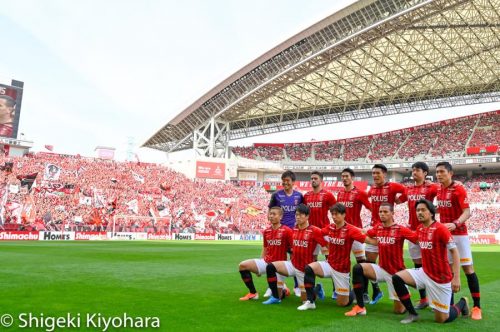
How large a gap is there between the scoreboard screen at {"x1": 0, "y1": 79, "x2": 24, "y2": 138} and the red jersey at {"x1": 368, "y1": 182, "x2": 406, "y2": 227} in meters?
46.5

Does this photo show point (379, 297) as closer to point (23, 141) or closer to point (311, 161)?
point (23, 141)

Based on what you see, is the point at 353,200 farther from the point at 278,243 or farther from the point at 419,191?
the point at 278,243

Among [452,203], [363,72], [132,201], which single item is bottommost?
[452,203]

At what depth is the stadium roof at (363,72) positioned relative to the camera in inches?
1465

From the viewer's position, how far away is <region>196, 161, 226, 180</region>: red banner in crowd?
55.8m

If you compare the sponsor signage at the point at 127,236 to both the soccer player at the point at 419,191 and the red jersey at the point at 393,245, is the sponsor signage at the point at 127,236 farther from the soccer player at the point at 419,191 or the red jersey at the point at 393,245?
the red jersey at the point at 393,245

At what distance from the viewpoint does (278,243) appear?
7816mm

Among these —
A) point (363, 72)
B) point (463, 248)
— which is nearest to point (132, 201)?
point (363, 72)

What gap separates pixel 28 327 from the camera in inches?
201

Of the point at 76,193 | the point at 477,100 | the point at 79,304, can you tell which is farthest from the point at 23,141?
the point at 477,100

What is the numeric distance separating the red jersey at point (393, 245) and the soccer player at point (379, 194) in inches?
30.1

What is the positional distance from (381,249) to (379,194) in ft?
5.01

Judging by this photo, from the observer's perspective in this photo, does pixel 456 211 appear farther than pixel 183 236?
No

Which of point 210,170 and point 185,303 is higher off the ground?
point 210,170
